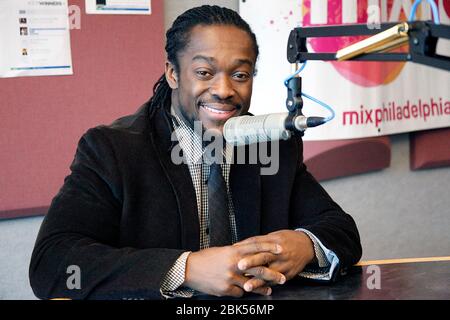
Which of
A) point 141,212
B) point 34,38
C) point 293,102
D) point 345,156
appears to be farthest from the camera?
point 345,156

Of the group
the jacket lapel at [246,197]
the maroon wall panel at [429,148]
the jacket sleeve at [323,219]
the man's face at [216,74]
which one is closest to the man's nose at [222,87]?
the man's face at [216,74]

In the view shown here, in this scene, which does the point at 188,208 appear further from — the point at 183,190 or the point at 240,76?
the point at 240,76

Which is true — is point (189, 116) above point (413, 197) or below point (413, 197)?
above

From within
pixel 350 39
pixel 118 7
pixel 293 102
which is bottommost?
pixel 293 102

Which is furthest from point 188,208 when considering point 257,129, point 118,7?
point 118,7

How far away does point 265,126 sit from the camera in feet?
4.17

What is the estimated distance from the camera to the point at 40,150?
278 cm

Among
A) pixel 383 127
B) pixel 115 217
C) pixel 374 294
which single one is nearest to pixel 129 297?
pixel 115 217

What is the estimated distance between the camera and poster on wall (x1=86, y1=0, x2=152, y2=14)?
279cm

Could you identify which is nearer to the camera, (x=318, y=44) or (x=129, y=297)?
(x=129, y=297)

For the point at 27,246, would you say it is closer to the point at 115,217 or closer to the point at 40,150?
the point at 40,150

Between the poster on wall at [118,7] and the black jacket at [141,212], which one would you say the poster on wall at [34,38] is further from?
the black jacket at [141,212]

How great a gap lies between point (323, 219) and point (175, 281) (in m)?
0.52
